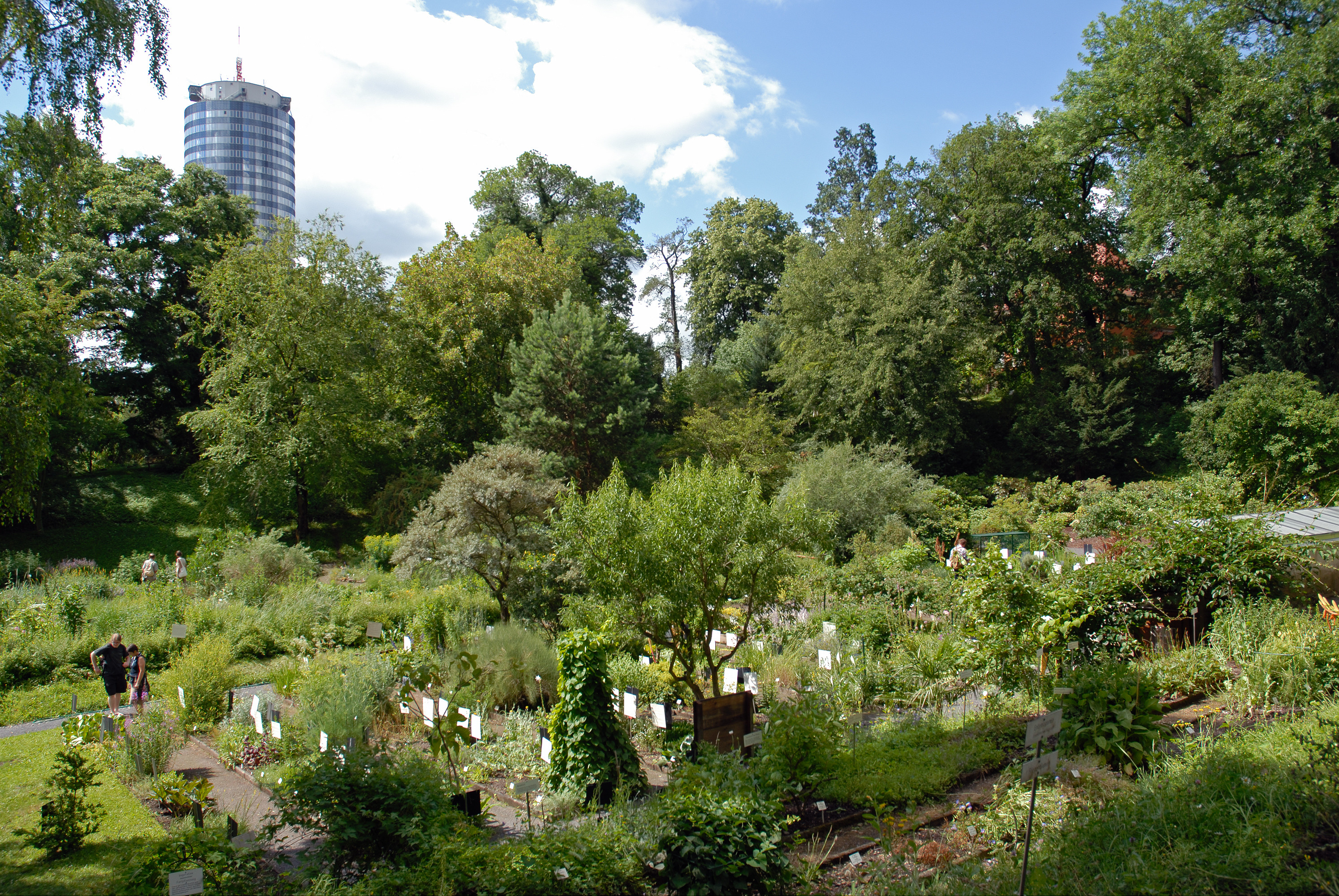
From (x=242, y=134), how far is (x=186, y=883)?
146 m

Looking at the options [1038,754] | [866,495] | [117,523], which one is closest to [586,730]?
[1038,754]

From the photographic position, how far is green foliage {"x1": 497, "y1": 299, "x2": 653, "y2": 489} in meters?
22.8

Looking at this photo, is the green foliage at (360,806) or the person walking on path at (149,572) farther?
the person walking on path at (149,572)

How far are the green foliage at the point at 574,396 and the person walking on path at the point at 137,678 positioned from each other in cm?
1337

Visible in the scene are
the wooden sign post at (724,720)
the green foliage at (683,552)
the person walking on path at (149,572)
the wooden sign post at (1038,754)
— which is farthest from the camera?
the person walking on path at (149,572)

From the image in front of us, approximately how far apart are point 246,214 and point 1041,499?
29.4m

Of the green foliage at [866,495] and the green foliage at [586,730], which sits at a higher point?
the green foliage at [866,495]

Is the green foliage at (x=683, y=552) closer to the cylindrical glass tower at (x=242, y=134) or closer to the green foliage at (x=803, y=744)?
the green foliage at (x=803, y=744)

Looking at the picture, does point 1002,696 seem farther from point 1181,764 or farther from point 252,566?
point 252,566

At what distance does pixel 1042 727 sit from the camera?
4.18 meters

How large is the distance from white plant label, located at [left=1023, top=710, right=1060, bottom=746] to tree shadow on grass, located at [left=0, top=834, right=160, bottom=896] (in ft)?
18.4

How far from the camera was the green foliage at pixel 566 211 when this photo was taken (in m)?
34.2

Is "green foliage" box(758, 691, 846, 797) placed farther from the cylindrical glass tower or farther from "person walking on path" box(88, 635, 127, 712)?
the cylindrical glass tower

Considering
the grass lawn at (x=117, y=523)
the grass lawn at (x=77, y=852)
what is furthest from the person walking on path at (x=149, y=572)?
the grass lawn at (x=77, y=852)
